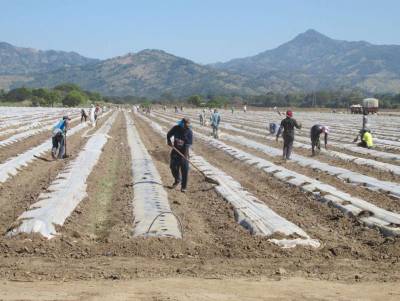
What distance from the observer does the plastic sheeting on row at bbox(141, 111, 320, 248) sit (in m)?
8.63

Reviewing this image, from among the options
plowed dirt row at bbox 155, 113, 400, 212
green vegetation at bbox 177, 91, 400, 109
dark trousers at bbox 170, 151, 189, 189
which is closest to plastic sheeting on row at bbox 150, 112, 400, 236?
plowed dirt row at bbox 155, 113, 400, 212

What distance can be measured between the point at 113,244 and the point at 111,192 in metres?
4.98

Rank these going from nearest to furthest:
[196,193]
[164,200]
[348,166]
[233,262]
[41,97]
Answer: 1. [233,262]
2. [164,200]
3. [196,193]
4. [348,166]
5. [41,97]

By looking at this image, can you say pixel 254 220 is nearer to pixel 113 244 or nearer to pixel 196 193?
pixel 113 244

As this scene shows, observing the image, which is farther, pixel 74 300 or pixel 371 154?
pixel 371 154

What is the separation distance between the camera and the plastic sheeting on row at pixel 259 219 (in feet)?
28.3

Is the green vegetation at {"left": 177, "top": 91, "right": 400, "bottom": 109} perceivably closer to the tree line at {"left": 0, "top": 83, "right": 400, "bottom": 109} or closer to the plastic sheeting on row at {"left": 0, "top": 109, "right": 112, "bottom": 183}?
the tree line at {"left": 0, "top": 83, "right": 400, "bottom": 109}

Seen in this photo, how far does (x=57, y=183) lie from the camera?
13.4 m

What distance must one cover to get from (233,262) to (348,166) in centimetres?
1139

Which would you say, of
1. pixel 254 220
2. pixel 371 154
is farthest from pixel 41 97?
pixel 254 220

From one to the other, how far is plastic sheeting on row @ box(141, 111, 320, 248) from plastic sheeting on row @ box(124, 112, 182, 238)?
1248 millimetres

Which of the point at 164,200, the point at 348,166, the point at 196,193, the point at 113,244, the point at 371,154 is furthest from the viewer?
the point at 371,154

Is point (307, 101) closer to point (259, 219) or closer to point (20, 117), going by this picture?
point (20, 117)

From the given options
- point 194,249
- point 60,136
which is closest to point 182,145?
point 194,249
